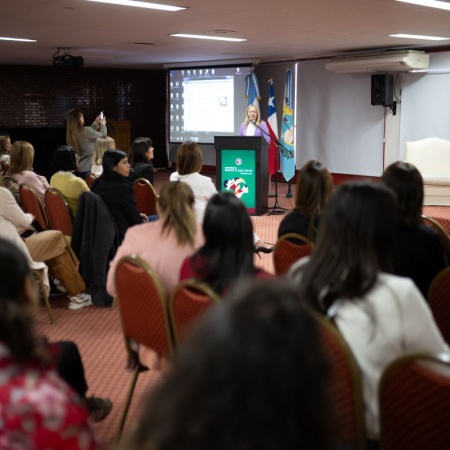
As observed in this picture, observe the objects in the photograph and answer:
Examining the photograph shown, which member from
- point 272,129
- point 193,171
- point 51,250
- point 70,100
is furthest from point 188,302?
point 70,100

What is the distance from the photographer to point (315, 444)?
0.74 meters

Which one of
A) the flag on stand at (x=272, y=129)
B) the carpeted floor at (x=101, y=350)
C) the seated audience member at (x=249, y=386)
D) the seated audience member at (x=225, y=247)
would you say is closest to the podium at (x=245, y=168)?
the flag on stand at (x=272, y=129)

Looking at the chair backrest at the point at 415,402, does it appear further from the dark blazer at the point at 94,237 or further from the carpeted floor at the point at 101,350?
the dark blazer at the point at 94,237

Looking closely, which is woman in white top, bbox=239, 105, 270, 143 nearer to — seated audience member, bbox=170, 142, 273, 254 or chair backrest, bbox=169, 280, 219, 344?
seated audience member, bbox=170, 142, 273, 254

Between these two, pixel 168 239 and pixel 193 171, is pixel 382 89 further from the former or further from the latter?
pixel 168 239

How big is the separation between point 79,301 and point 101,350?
0.94 metres

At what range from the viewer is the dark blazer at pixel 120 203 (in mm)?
4555

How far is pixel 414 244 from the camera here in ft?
8.12

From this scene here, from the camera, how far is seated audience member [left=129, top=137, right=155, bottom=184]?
6.03 m

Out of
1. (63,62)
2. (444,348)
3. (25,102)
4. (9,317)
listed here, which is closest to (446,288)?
(444,348)

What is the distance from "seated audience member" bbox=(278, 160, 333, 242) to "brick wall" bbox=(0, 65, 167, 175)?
35.0 feet

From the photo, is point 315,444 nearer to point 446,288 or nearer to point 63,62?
point 446,288

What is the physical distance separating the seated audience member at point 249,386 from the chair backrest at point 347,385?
756mm

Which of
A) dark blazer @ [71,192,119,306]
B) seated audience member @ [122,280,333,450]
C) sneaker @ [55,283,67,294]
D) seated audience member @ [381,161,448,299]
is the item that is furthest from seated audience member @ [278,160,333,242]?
seated audience member @ [122,280,333,450]
